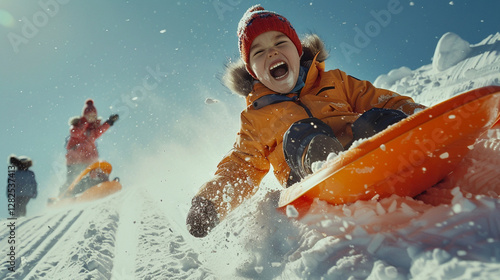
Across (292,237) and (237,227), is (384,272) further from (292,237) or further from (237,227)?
(237,227)

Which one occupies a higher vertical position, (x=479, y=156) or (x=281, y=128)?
(x=281, y=128)

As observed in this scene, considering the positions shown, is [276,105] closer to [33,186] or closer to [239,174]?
[239,174]

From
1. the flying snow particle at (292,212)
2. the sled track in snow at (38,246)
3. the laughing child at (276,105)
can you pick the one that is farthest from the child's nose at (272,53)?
the sled track in snow at (38,246)

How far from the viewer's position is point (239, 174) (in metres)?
1.92

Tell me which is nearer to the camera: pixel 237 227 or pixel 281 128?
pixel 237 227

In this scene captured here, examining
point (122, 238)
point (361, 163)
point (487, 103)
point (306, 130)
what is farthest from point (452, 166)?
point (122, 238)

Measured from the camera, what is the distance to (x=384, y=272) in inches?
26.5

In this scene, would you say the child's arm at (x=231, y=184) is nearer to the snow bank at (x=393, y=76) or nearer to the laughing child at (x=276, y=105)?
the laughing child at (x=276, y=105)

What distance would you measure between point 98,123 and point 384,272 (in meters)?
8.38

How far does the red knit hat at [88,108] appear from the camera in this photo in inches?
309

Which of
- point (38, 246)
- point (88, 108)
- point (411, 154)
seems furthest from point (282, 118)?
point (88, 108)

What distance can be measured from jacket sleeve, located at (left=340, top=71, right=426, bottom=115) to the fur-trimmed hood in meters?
0.38

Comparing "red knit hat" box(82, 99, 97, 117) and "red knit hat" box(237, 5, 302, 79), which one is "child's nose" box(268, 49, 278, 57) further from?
"red knit hat" box(82, 99, 97, 117)

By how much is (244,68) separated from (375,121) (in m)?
1.31
